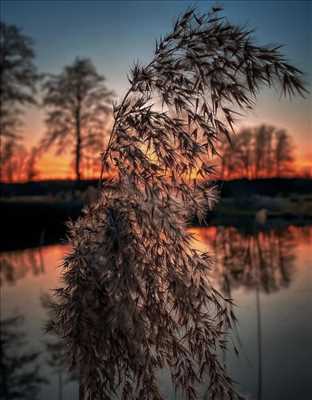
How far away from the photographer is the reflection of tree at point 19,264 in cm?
1288

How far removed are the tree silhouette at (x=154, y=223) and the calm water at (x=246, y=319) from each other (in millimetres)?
478

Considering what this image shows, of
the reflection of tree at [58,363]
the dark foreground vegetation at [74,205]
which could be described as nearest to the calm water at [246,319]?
the reflection of tree at [58,363]

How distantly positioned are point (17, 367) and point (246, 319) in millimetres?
4760

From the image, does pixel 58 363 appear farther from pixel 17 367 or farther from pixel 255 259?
pixel 255 259

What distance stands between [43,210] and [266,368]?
46.7 feet

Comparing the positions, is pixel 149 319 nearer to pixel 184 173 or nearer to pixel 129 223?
pixel 129 223

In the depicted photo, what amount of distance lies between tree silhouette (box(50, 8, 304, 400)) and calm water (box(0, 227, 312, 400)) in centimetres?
48

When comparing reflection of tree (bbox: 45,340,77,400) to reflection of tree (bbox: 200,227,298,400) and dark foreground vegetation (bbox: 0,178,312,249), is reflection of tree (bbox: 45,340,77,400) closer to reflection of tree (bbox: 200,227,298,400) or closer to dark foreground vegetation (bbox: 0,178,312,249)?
reflection of tree (bbox: 200,227,298,400)

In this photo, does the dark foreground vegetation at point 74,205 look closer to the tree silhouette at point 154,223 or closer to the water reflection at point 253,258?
the water reflection at point 253,258

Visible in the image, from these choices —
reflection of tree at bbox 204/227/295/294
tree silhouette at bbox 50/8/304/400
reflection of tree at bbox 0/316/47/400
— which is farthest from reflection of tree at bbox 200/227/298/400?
tree silhouette at bbox 50/8/304/400

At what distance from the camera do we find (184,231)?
2.79 meters

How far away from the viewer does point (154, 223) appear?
8.73ft

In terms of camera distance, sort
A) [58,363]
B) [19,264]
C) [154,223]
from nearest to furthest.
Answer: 1. [154,223]
2. [58,363]
3. [19,264]

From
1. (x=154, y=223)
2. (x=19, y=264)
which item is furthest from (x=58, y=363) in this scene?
(x=19, y=264)
